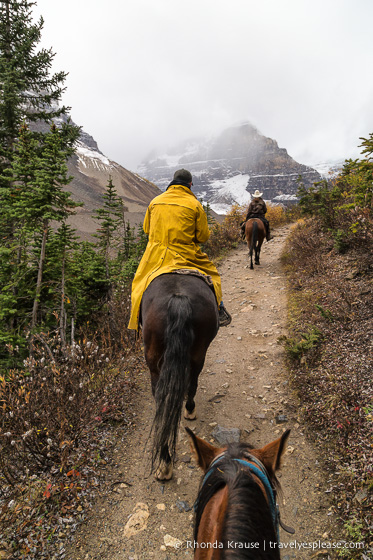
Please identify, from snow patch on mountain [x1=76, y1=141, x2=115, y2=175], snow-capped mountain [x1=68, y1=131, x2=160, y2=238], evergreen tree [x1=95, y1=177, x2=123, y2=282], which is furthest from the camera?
snow patch on mountain [x1=76, y1=141, x2=115, y2=175]

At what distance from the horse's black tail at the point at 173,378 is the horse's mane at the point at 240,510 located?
49.9 inches

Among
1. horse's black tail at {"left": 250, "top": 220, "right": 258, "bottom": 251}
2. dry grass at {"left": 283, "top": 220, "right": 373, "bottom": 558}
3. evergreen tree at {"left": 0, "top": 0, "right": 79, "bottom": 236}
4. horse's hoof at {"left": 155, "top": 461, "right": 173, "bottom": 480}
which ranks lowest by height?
horse's hoof at {"left": 155, "top": 461, "right": 173, "bottom": 480}

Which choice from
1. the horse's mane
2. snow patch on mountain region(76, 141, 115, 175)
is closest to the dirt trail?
the horse's mane

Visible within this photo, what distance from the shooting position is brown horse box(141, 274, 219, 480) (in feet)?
8.29

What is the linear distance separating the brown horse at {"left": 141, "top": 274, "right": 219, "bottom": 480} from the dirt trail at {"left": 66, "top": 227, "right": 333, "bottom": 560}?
330mm

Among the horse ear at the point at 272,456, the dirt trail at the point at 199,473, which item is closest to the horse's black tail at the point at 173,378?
the dirt trail at the point at 199,473

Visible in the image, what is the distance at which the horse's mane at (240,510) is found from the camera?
0.93 metres

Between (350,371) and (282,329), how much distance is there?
8.08ft

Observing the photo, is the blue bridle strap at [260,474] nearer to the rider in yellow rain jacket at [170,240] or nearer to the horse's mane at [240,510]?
the horse's mane at [240,510]

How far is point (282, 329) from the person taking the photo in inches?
232

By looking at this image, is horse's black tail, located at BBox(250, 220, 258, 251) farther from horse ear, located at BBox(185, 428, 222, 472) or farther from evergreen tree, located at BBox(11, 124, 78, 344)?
horse ear, located at BBox(185, 428, 222, 472)

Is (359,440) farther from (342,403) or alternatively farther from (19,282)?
(19,282)

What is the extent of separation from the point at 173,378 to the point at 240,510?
156cm

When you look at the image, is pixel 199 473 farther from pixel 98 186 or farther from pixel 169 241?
pixel 98 186
